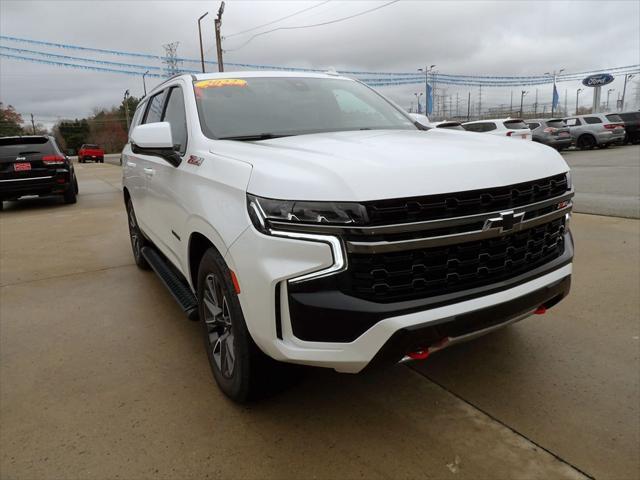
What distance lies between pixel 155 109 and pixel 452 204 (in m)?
3.17

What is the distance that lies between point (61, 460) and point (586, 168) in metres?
15.0

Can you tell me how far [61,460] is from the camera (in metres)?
2.23

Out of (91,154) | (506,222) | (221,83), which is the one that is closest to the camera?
(506,222)

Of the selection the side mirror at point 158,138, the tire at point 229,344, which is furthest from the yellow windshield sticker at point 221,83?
the tire at point 229,344

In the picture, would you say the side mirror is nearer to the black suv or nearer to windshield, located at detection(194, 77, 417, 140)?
windshield, located at detection(194, 77, 417, 140)

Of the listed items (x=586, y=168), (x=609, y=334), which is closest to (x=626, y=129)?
(x=586, y=168)

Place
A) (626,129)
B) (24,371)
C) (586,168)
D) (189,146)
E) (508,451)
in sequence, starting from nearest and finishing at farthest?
(508,451) < (189,146) < (24,371) < (586,168) < (626,129)

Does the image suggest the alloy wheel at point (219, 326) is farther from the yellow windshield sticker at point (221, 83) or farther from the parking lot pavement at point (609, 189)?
the parking lot pavement at point (609, 189)

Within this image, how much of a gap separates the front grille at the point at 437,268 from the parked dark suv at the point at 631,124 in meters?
25.9

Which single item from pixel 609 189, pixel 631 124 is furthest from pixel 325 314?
pixel 631 124

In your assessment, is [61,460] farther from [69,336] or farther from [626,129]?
[626,129]

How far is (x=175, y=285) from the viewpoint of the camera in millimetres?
3533

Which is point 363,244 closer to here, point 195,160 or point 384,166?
point 384,166

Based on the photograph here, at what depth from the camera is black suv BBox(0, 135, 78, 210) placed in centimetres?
1012
